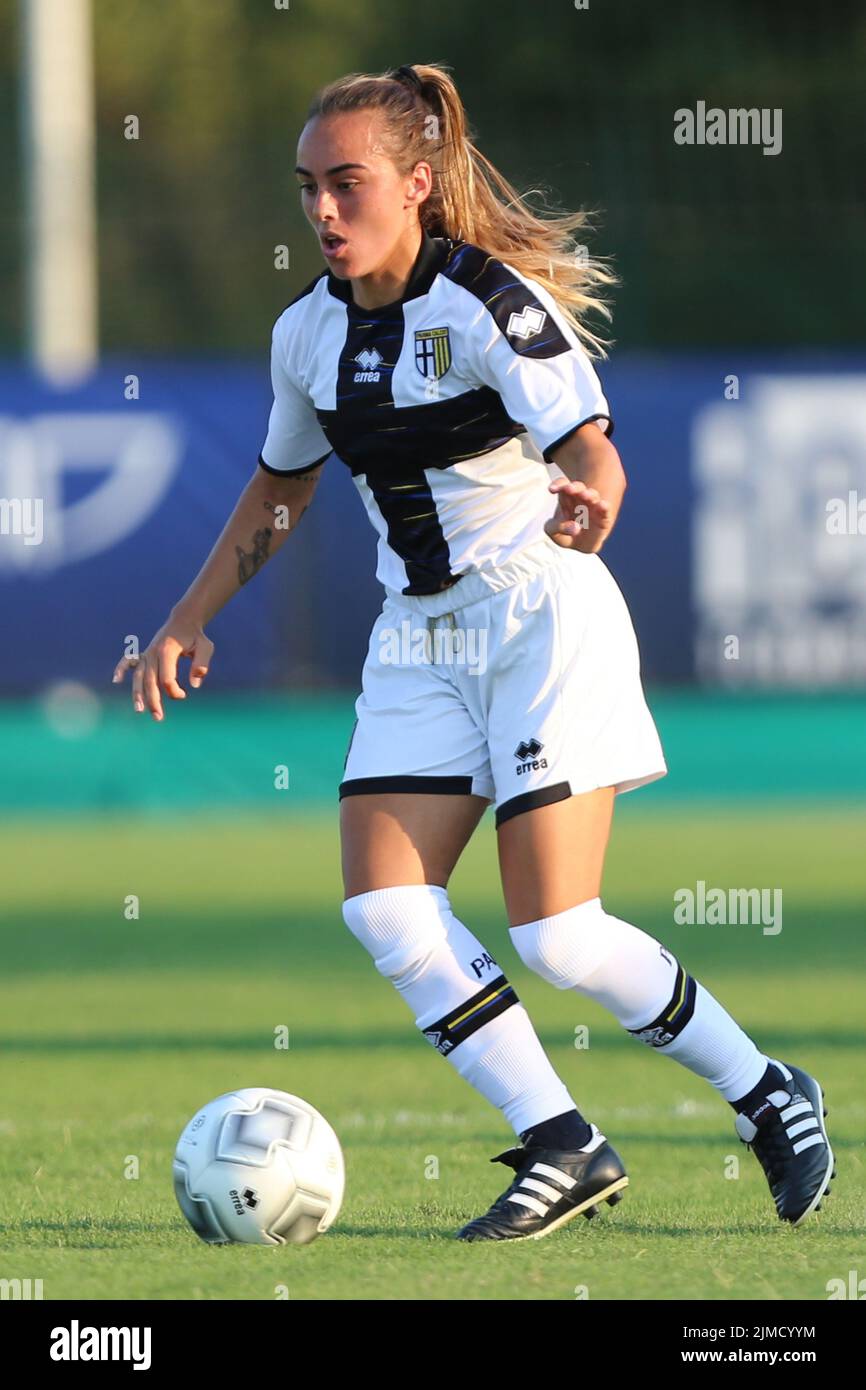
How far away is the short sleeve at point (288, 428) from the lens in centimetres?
488

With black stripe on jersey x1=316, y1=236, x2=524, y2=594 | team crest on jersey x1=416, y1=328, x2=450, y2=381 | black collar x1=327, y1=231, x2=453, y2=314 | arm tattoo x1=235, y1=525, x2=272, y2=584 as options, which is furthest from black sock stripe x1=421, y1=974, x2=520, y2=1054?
black collar x1=327, y1=231, x2=453, y2=314

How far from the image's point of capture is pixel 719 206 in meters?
18.9

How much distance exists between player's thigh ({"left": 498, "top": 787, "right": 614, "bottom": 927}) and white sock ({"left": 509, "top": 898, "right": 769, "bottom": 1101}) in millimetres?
29

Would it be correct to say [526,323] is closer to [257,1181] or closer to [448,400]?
[448,400]

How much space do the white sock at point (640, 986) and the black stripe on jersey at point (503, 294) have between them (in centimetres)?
107

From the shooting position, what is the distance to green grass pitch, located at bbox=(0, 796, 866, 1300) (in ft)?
13.9

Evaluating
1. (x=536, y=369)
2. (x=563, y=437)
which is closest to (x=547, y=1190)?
(x=563, y=437)

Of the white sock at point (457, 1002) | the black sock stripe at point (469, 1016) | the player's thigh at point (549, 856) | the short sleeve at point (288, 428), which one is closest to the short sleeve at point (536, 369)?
the short sleeve at point (288, 428)

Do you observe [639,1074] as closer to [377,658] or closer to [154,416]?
[377,658]

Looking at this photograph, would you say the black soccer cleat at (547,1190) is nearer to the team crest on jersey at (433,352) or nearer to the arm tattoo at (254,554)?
the arm tattoo at (254,554)
